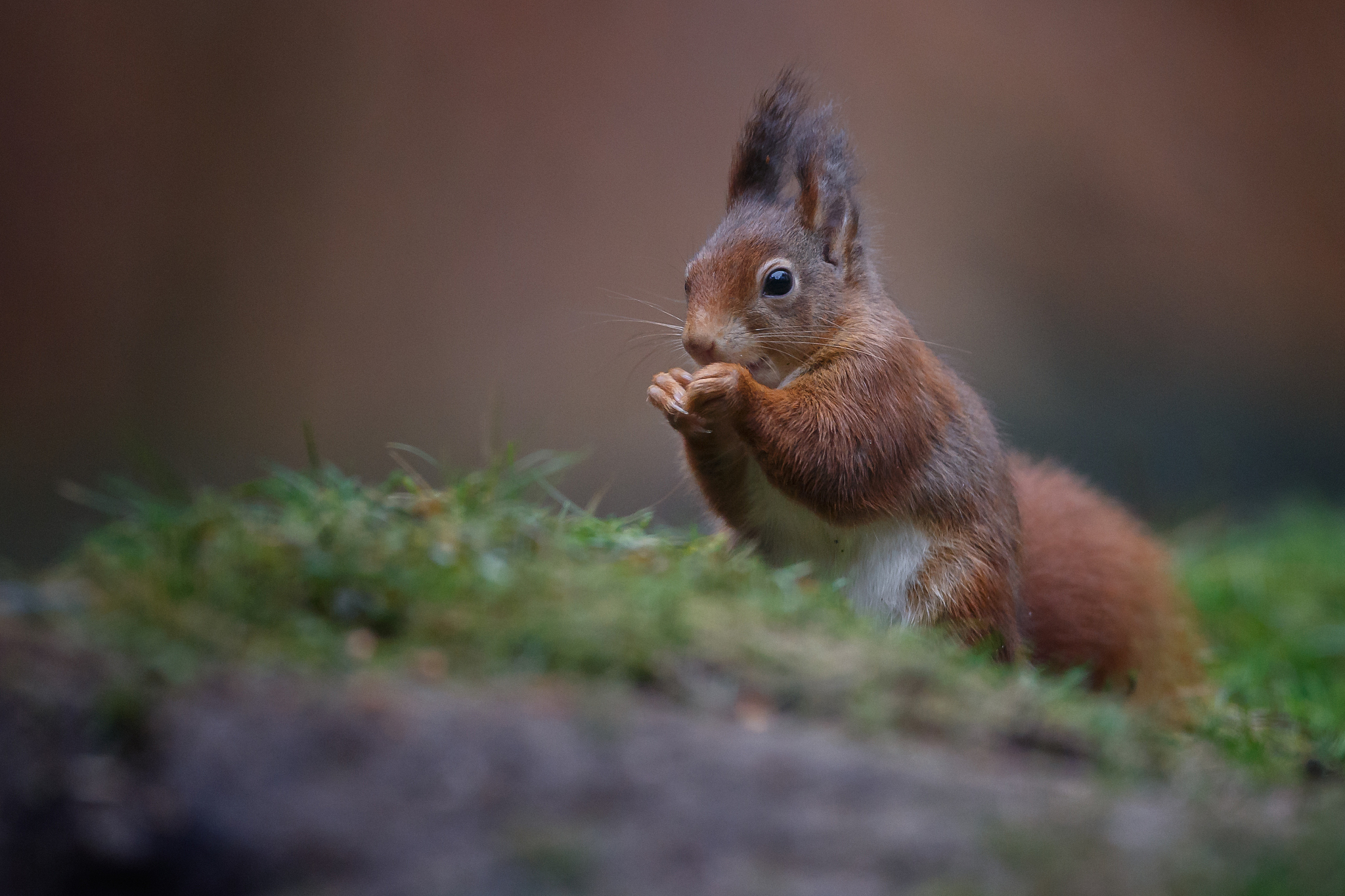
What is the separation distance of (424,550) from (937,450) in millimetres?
1645

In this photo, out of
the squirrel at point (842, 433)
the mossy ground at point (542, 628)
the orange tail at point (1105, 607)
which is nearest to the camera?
the mossy ground at point (542, 628)

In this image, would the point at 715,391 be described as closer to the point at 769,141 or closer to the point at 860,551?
the point at 860,551

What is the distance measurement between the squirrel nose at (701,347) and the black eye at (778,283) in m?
0.25

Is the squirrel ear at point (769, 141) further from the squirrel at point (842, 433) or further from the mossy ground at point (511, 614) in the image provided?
the mossy ground at point (511, 614)

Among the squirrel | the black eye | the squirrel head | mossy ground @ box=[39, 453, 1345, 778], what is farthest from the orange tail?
the black eye

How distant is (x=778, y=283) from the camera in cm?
349

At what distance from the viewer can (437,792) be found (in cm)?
173

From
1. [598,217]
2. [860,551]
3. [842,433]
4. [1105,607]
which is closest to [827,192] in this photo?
[842,433]

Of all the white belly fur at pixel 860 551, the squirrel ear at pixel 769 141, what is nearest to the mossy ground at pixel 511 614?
the white belly fur at pixel 860 551

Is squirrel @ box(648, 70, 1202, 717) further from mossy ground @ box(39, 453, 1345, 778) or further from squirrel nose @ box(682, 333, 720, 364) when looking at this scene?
mossy ground @ box(39, 453, 1345, 778)

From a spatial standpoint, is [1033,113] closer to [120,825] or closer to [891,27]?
[891,27]

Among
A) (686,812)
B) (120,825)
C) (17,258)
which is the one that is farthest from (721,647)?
(17,258)

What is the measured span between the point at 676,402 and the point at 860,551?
2.29 ft

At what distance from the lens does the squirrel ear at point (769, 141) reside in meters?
3.64
